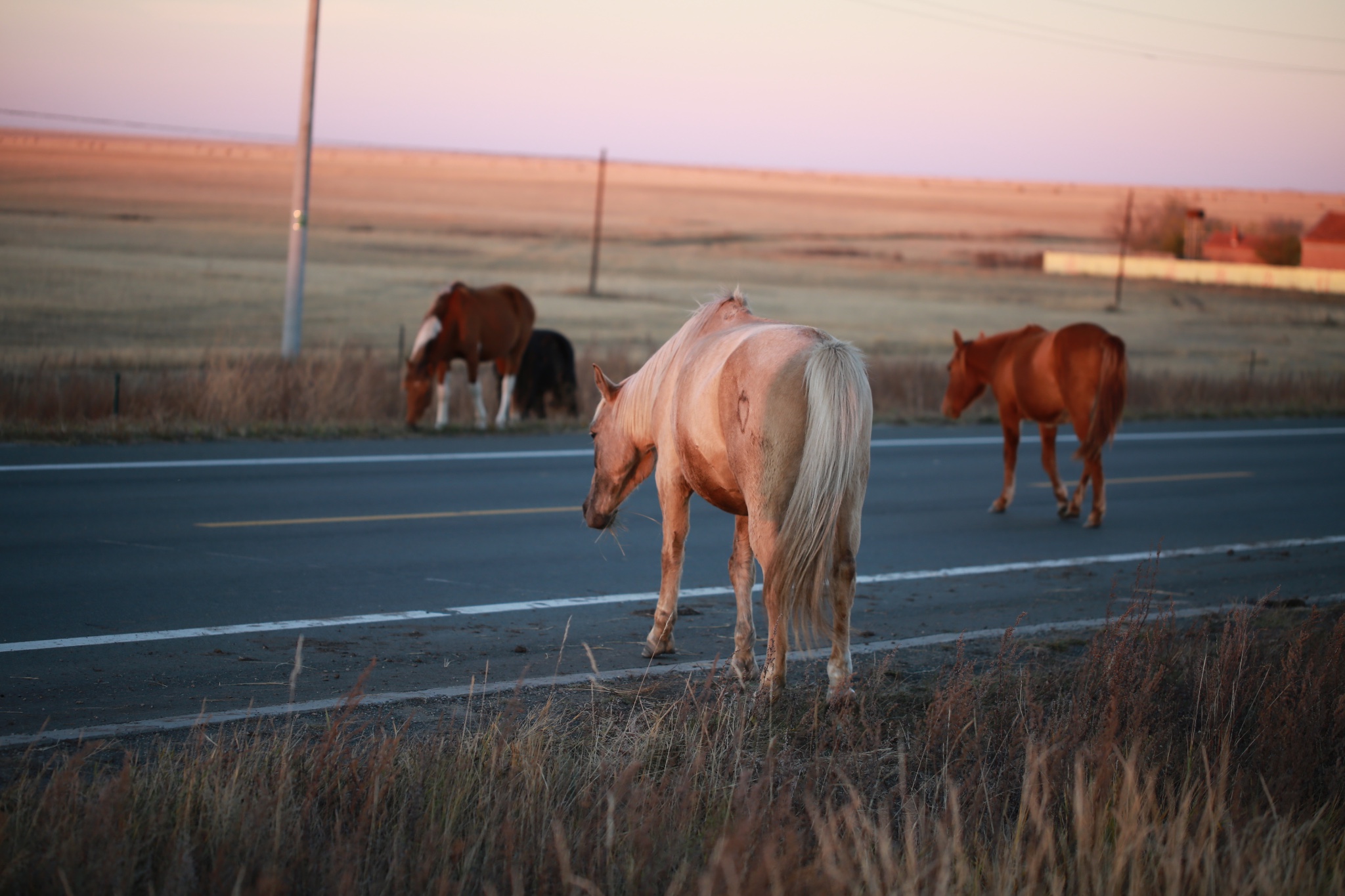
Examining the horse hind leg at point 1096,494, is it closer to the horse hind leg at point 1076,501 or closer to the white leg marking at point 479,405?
the horse hind leg at point 1076,501

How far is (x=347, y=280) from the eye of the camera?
5731 centimetres

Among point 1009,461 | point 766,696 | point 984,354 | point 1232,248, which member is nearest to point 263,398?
point 984,354

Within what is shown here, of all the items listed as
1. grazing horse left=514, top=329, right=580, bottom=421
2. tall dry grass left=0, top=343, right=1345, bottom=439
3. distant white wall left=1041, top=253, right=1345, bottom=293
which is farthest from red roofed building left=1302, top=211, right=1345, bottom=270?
grazing horse left=514, top=329, right=580, bottom=421

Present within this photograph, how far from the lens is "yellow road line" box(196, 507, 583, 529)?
398 inches

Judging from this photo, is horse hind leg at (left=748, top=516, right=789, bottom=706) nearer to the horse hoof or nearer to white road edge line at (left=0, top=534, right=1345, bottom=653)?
the horse hoof

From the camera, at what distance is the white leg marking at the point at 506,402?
1762 centimetres

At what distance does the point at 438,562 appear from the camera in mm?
9219

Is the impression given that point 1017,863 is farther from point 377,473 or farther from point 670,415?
point 377,473

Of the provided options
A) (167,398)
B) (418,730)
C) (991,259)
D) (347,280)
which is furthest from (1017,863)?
(991,259)

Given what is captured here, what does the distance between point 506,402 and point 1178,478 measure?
9217mm

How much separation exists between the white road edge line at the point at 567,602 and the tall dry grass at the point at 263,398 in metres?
3.27

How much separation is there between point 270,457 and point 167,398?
3148 millimetres

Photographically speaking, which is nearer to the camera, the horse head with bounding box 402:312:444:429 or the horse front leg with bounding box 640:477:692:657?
the horse front leg with bounding box 640:477:692:657

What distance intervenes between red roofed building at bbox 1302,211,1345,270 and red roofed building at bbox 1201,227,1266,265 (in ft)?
20.2
